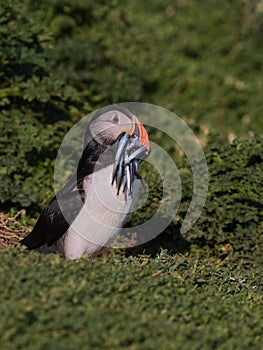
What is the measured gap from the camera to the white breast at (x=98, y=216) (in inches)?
242

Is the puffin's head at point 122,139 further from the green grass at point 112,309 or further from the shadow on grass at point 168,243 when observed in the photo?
the shadow on grass at point 168,243

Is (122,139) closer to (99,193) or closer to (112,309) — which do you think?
(99,193)

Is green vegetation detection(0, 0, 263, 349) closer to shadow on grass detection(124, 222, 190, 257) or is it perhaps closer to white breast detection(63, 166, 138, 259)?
shadow on grass detection(124, 222, 190, 257)

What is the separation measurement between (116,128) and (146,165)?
6.50 ft

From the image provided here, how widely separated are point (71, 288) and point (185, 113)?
742 centimetres

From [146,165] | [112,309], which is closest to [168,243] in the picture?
[146,165]

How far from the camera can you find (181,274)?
18.9 feet

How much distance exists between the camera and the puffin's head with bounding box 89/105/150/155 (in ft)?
20.7

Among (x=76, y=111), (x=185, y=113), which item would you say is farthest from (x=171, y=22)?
(x=76, y=111)

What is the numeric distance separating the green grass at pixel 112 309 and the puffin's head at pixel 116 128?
1.13 metres

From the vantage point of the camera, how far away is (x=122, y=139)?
623 cm

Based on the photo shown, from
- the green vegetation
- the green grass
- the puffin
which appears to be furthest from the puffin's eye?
the green grass

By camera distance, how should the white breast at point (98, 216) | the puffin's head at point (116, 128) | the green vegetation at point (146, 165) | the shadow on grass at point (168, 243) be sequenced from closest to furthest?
1. the green vegetation at point (146, 165)
2. the white breast at point (98, 216)
3. the puffin's head at point (116, 128)
4. the shadow on grass at point (168, 243)

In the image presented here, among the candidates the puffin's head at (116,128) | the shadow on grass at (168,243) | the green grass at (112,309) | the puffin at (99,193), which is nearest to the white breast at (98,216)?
the puffin at (99,193)
